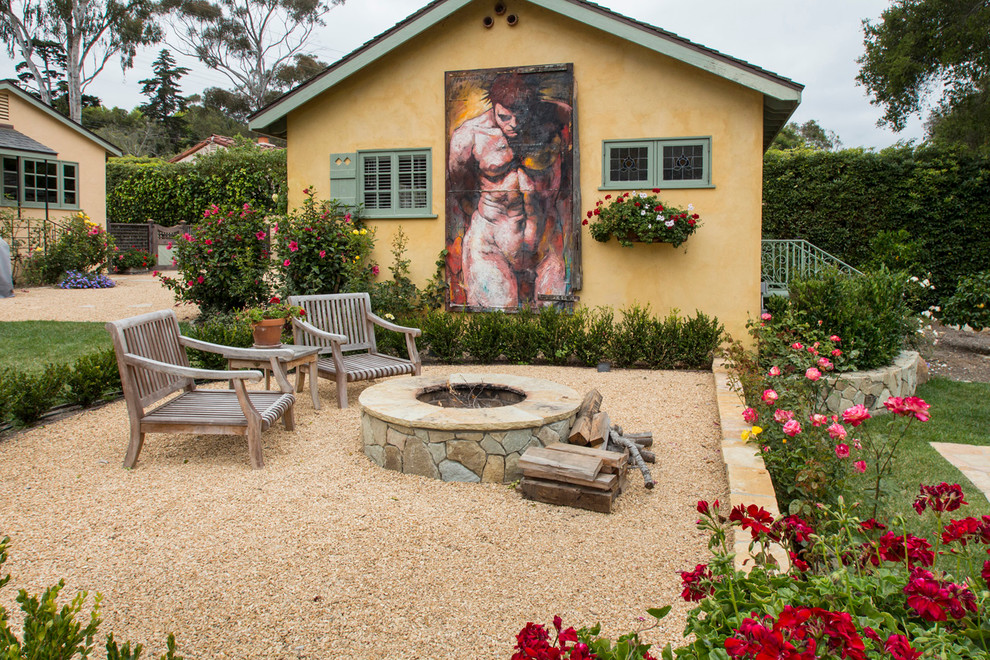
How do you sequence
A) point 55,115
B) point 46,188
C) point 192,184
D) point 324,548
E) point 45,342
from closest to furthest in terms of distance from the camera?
point 324,548 → point 45,342 → point 46,188 → point 55,115 → point 192,184

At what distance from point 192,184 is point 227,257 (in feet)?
42.0

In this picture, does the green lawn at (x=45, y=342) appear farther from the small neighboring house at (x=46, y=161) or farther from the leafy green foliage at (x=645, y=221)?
the small neighboring house at (x=46, y=161)

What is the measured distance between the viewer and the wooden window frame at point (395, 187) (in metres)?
9.36

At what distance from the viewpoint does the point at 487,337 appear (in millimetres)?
8539

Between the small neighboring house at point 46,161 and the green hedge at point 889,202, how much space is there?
17867mm

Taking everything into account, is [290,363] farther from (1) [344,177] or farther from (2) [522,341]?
(1) [344,177]

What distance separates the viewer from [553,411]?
15.5ft

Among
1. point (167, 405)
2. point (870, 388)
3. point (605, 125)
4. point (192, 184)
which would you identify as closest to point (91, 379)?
point (167, 405)

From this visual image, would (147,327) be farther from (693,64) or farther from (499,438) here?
(693,64)

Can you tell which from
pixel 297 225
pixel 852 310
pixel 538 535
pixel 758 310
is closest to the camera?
pixel 538 535

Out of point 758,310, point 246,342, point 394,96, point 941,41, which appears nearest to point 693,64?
point 758,310

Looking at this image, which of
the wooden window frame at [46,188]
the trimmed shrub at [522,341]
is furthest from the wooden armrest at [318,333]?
the wooden window frame at [46,188]

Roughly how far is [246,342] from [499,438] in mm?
4596

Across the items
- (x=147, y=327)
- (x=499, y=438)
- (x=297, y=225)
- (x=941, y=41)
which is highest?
(x=941, y=41)
